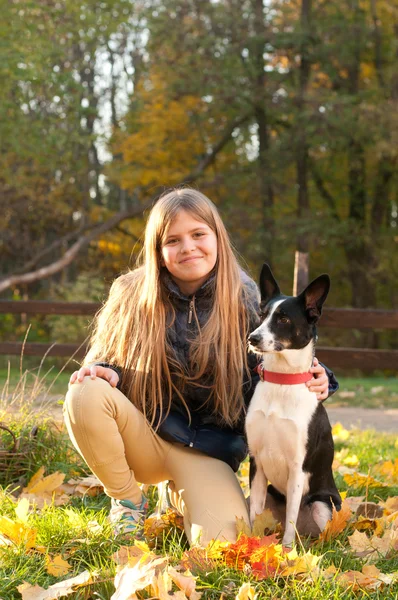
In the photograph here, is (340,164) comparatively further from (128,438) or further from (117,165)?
(128,438)

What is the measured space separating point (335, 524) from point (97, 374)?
1169 mm

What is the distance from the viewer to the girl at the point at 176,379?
10.3ft

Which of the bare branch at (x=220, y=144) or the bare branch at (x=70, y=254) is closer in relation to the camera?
the bare branch at (x=70, y=254)

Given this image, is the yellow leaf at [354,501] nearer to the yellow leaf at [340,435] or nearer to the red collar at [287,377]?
the red collar at [287,377]

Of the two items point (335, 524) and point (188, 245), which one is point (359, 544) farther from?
point (188, 245)

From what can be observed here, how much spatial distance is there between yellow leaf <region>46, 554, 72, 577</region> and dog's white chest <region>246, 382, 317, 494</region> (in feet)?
2.83

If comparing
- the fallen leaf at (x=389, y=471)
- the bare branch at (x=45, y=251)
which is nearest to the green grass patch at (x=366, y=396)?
the fallen leaf at (x=389, y=471)

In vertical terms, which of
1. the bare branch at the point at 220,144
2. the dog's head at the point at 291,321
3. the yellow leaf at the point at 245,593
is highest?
the bare branch at the point at 220,144

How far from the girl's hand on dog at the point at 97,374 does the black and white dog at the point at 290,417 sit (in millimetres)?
618

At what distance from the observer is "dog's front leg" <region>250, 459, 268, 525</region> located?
3.05 m

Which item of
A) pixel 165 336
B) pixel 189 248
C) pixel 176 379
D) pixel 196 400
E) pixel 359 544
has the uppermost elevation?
pixel 189 248

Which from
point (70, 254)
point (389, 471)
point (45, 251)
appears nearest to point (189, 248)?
point (389, 471)

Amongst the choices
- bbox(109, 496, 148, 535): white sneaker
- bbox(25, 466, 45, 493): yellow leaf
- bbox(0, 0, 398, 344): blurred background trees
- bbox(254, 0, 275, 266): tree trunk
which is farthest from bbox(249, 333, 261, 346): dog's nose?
bbox(254, 0, 275, 266): tree trunk

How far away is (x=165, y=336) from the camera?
3.33 metres
